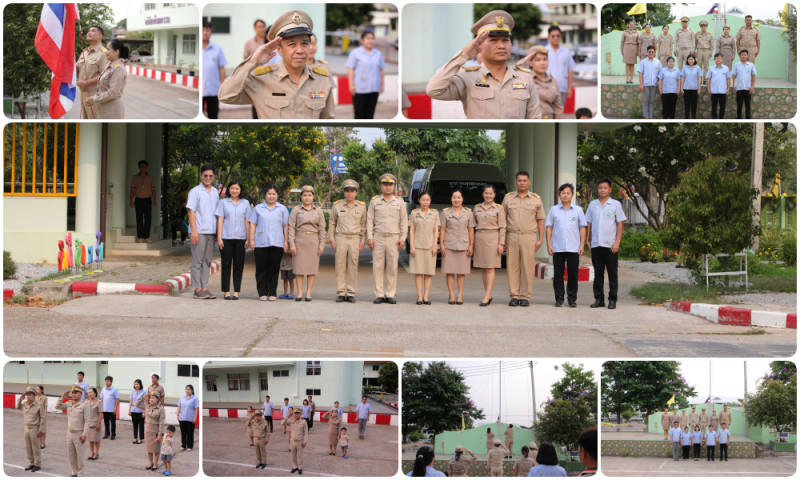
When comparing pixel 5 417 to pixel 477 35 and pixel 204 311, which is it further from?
pixel 477 35

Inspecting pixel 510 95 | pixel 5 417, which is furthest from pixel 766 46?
pixel 5 417

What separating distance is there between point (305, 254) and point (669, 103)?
5157mm

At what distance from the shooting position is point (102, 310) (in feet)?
24.4

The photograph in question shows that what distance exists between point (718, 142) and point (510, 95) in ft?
46.3

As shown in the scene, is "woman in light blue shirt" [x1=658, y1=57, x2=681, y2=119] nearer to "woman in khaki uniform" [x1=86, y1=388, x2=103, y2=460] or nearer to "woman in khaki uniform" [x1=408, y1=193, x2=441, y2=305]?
"woman in khaki uniform" [x1=408, y1=193, x2=441, y2=305]

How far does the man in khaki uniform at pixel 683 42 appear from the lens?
352 inches

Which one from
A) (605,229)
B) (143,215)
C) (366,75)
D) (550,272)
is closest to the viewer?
(366,75)

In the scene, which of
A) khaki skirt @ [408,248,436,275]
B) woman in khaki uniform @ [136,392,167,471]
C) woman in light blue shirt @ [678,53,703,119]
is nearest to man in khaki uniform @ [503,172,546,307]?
khaki skirt @ [408,248,436,275]

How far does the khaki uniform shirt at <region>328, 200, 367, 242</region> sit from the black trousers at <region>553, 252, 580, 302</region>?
222 centimetres

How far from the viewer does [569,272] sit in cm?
809

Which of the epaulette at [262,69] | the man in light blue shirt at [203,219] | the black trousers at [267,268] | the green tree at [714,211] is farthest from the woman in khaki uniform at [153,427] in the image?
the green tree at [714,211]

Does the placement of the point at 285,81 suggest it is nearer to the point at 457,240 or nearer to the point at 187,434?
the point at 457,240

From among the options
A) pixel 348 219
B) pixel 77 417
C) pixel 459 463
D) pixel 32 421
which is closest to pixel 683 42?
pixel 348 219

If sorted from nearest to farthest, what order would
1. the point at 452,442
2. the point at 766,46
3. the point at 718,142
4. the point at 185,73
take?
the point at 452,442 < the point at 766,46 < the point at 185,73 < the point at 718,142
